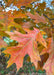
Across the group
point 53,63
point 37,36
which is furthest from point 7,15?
point 53,63

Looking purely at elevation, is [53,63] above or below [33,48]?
below

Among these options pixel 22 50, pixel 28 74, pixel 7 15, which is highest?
pixel 7 15

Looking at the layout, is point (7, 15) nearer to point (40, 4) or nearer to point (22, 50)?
point (22, 50)

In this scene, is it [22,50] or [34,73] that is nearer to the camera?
[22,50]

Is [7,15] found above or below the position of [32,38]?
above

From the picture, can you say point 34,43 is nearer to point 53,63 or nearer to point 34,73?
point 53,63

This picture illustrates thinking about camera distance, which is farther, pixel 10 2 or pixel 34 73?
pixel 34 73

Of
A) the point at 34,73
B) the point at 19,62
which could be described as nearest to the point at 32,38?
the point at 19,62

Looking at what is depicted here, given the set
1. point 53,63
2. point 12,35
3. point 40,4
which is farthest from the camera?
point 40,4

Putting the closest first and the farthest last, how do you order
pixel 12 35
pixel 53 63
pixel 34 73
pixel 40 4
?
pixel 12 35 < pixel 53 63 < pixel 40 4 < pixel 34 73
